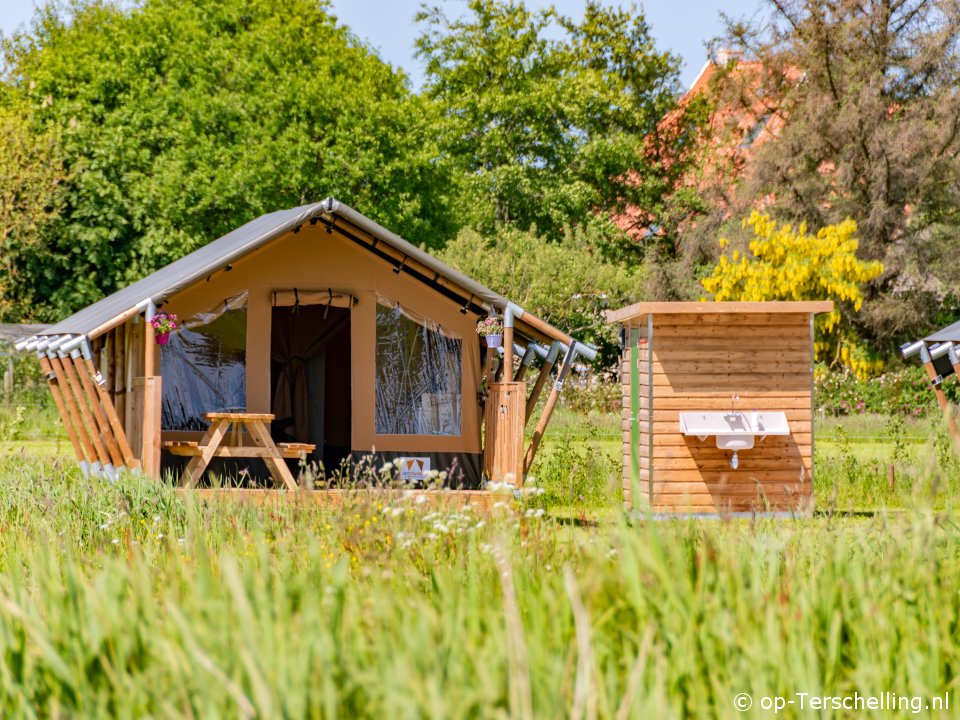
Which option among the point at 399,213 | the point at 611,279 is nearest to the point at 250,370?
the point at 611,279

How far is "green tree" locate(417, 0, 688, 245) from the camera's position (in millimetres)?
32250

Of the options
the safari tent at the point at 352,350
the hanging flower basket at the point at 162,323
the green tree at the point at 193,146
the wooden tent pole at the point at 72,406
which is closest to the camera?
the hanging flower basket at the point at 162,323

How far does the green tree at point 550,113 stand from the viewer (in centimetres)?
3225

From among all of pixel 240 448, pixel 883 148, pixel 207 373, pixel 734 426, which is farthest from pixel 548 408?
pixel 883 148

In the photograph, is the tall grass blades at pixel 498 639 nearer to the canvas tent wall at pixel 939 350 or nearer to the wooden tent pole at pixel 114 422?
the wooden tent pole at pixel 114 422

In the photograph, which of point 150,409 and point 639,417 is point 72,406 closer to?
point 150,409

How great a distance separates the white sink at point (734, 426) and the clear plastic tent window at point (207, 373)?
4.13m

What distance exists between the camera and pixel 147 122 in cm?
2823

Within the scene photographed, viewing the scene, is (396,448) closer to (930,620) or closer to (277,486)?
(277,486)

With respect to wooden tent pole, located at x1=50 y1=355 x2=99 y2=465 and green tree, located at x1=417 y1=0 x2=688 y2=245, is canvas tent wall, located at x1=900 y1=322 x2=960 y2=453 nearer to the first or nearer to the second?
wooden tent pole, located at x1=50 y1=355 x2=99 y2=465

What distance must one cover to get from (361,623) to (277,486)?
26.0ft

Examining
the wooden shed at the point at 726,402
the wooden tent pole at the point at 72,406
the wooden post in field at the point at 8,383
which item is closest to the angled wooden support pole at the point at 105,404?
the wooden tent pole at the point at 72,406

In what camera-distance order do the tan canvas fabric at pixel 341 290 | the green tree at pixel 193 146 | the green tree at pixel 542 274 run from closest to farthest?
the tan canvas fabric at pixel 341 290, the green tree at pixel 542 274, the green tree at pixel 193 146

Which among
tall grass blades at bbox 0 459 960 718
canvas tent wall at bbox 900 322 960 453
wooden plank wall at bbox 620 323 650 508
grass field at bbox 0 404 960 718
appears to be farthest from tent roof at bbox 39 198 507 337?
tall grass blades at bbox 0 459 960 718
